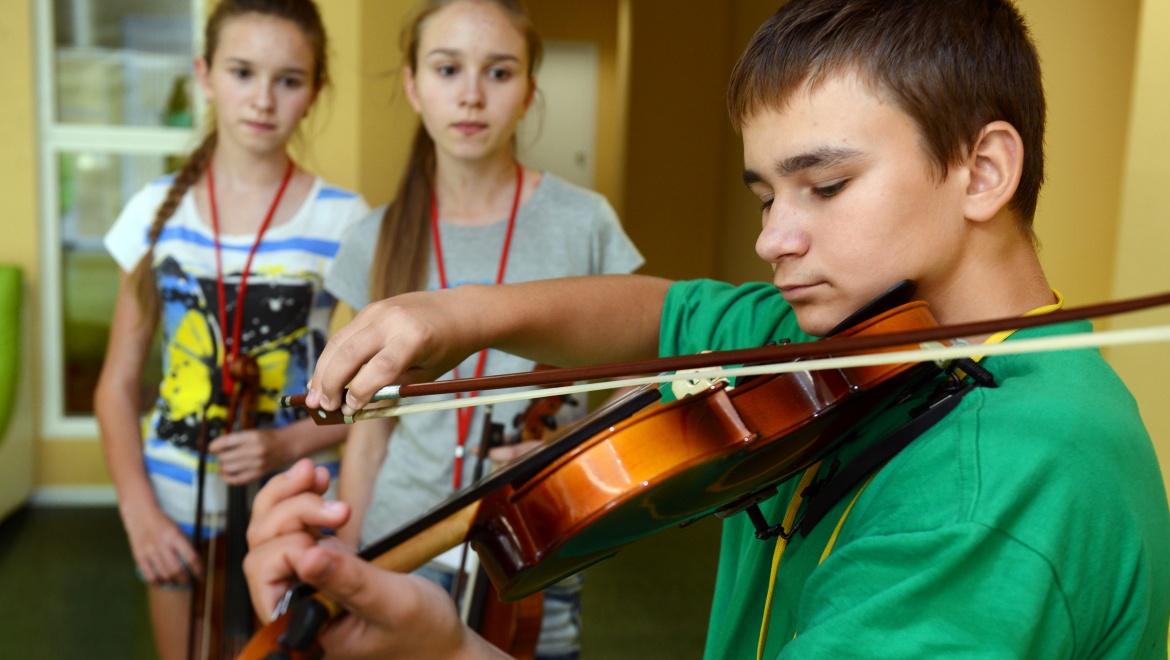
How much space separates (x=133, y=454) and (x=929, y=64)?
152 cm

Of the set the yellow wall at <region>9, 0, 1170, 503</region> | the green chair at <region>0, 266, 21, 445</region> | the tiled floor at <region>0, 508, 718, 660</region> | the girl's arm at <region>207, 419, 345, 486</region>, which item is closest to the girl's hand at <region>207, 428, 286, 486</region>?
the girl's arm at <region>207, 419, 345, 486</region>

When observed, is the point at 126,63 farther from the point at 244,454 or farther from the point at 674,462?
the point at 674,462

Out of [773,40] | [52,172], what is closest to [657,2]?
[52,172]

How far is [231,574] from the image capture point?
162 cm

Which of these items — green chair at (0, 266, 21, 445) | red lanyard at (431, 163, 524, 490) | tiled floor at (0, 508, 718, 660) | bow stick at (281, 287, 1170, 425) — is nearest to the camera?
bow stick at (281, 287, 1170, 425)

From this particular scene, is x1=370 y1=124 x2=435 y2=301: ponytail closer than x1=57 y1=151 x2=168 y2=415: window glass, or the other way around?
x1=370 y1=124 x2=435 y2=301: ponytail

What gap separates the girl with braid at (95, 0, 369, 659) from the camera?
5.49 feet

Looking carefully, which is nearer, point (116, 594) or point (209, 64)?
point (209, 64)

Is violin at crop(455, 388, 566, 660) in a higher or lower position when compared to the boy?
lower

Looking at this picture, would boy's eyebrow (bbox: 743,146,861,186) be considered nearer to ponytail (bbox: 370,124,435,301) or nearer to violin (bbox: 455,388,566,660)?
violin (bbox: 455,388,566,660)

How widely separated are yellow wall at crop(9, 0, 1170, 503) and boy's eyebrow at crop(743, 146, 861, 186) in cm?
106

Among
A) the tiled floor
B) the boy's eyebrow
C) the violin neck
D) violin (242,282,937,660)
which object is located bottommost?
the tiled floor

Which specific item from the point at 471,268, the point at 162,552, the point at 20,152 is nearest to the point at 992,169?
the point at 471,268

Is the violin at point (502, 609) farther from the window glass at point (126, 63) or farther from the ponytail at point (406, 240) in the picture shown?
the window glass at point (126, 63)
